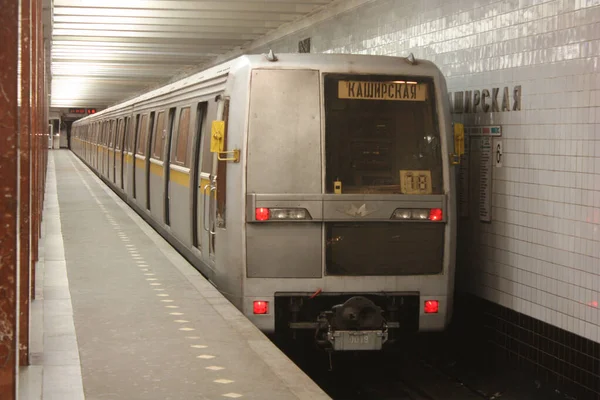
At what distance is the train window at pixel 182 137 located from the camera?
38.3ft

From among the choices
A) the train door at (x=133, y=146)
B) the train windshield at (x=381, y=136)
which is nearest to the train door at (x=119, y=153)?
Result: the train door at (x=133, y=146)

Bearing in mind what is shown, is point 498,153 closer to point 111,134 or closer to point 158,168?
point 158,168

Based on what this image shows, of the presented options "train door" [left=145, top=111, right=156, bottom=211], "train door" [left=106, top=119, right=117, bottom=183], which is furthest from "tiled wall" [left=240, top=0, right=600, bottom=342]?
"train door" [left=106, top=119, right=117, bottom=183]

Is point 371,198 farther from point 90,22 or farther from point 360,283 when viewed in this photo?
point 90,22

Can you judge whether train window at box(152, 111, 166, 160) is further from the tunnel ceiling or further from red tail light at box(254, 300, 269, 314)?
red tail light at box(254, 300, 269, 314)

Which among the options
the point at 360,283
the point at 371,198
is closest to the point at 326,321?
the point at 360,283

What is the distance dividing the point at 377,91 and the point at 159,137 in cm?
730

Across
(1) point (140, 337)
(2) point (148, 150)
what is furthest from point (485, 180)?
(2) point (148, 150)

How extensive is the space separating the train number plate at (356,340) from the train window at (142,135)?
9.83 m

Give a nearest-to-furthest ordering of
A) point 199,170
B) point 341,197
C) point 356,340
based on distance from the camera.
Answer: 1. point 356,340
2. point 341,197
3. point 199,170

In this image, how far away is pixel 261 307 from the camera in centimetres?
792

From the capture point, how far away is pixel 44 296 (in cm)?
880

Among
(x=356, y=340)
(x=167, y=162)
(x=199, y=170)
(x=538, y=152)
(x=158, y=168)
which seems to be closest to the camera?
(x=356, y=340)

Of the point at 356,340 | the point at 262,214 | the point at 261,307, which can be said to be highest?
the point at 262,214
